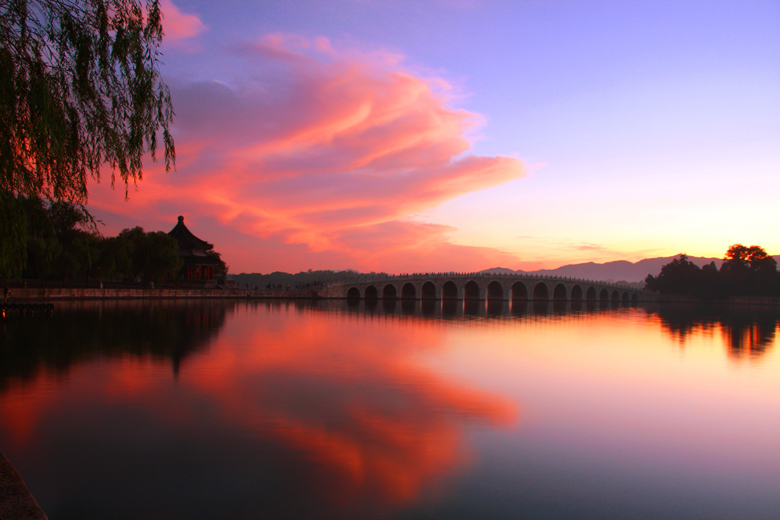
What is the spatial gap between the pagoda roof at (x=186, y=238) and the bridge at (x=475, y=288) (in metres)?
16.1

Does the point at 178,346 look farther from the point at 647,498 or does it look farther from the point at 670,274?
the point at 670,274

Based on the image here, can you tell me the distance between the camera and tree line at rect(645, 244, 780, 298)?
297ft

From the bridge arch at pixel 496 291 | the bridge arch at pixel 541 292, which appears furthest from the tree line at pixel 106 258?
the bridge arch at pixel 541 292

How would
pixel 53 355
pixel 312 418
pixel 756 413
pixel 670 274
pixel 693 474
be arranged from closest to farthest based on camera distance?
pixel 693 474 < pixel 312 418 < pixel 756 413 < pixel 53 355 < pixel 670 274

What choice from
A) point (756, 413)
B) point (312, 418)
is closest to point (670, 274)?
point (756, 413)

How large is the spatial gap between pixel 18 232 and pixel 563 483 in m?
8.00

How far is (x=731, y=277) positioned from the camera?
93.1 m

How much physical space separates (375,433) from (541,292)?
96.5 metres

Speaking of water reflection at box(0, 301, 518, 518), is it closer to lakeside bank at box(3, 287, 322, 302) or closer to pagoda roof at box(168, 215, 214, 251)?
lakeside bank at box(3, 287, 322, 302)

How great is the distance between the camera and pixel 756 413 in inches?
468

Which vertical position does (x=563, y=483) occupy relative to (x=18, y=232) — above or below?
below

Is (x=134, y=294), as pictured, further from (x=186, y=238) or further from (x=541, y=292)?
(x=541, y=292)

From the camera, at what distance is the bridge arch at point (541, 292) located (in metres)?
97.1

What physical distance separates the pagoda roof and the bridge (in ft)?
53.0
